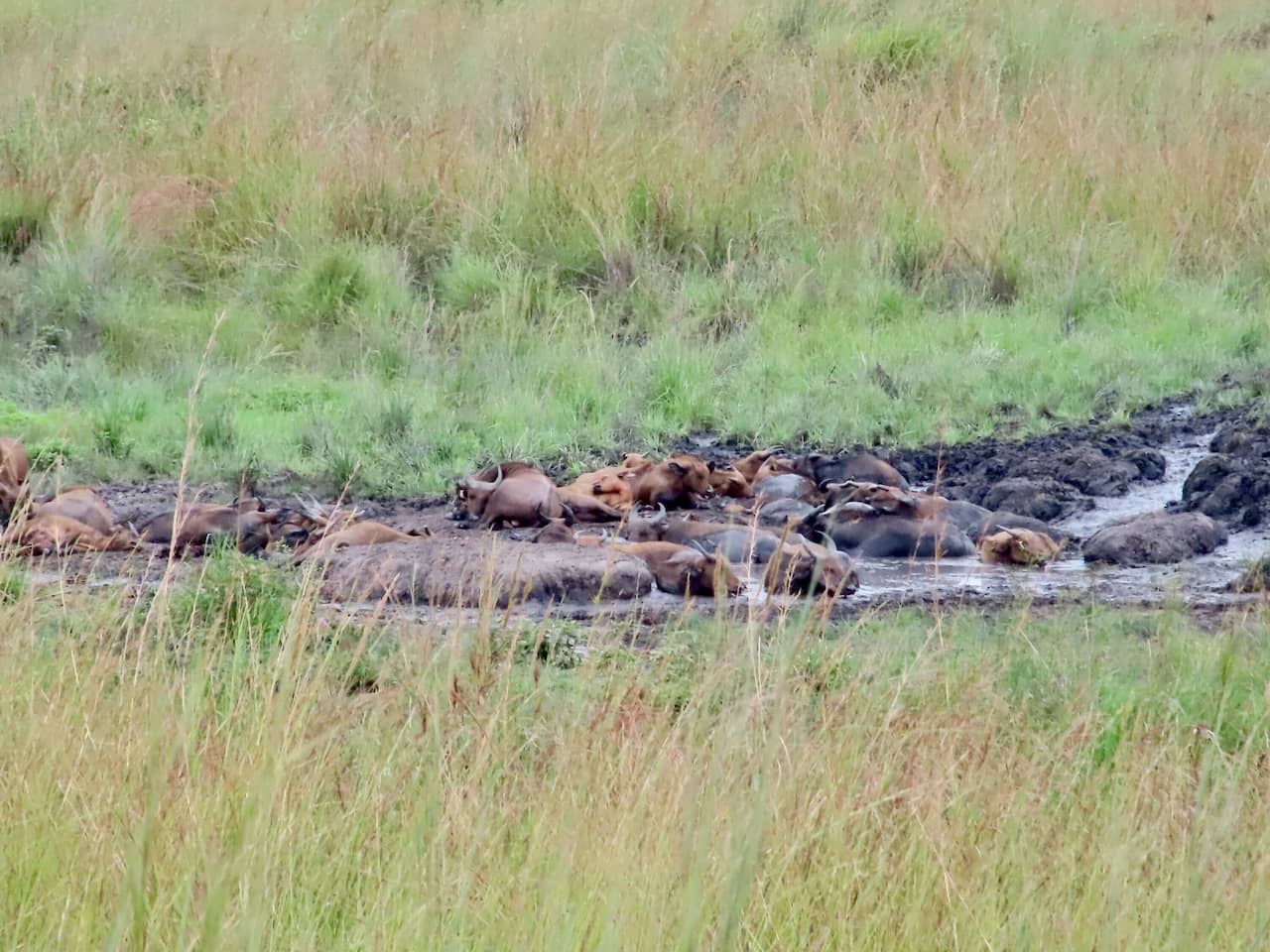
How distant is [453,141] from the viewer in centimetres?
1255

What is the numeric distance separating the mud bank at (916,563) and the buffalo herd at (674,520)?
10cm

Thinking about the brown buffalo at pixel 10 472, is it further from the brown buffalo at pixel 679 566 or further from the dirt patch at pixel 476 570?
the brown buffalo at pixel 679 566

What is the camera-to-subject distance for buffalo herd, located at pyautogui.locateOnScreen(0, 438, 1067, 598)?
22.4 feet

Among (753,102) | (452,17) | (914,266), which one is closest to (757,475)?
(914,266)

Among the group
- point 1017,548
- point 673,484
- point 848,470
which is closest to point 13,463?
point 673,484

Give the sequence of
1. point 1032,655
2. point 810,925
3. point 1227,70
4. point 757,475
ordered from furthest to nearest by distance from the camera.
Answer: point 1227,70 → point 757,475 → point 1032,655 → point 810,925

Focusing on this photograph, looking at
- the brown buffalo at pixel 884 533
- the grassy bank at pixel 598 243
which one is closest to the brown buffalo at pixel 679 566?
the brown buffalo at pixel 884 533

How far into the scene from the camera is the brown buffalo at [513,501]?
7.46m

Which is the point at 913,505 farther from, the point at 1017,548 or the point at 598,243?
the point at 598,243

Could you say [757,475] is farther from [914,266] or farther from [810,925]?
[810,925]

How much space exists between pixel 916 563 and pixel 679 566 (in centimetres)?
113

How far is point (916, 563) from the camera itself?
725 centimetres

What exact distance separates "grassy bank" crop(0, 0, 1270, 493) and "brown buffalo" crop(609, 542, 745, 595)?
1.94 meters

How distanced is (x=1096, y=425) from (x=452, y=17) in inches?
377
